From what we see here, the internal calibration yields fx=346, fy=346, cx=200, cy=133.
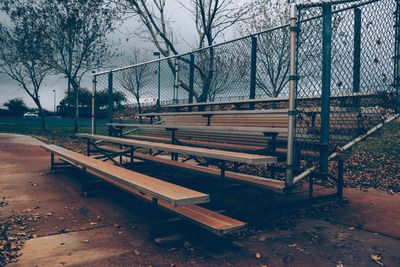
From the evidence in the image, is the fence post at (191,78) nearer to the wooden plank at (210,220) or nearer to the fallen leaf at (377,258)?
the wooden plank at (210,220)

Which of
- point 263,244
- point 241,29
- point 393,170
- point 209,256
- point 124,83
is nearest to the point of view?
point 209,256

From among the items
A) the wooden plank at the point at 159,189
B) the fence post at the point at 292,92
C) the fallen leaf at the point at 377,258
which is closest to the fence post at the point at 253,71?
the fence post at the point at 292,92

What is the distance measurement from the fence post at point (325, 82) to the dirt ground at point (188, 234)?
25.1 inches

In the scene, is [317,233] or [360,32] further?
[360,32]

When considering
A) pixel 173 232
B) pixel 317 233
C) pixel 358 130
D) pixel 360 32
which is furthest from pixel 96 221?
pixel 360 32

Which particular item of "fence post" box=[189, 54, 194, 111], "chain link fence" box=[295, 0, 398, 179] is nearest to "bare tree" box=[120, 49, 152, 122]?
"fence post" box=[189, 54, 194, 111]

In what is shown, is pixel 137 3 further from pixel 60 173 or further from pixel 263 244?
pixel 263 244

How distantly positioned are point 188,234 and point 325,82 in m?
1.84

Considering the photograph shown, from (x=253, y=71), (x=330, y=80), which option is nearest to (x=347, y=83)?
(x=330, y=80)

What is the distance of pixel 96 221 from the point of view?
338 cm

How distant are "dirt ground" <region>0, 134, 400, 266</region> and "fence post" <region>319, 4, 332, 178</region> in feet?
2.09

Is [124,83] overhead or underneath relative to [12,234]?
overhead

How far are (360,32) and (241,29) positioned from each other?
8.65 metres

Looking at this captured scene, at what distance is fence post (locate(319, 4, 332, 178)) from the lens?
10.3 feet
